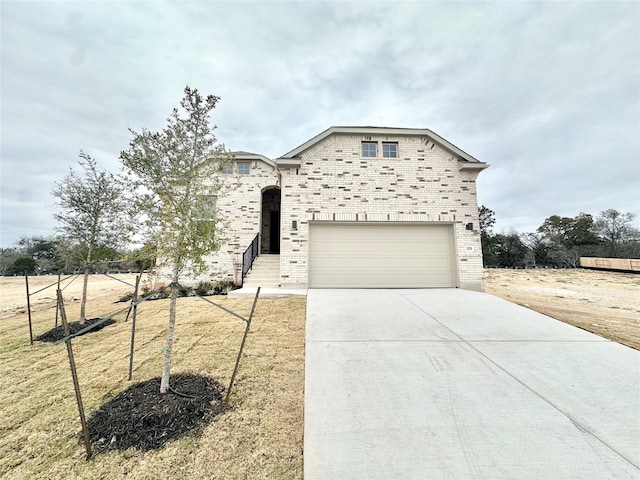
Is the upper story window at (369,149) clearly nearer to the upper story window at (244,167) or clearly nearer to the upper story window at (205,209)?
the upper story window at (244,167)

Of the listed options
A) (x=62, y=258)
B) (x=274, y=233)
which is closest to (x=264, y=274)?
(x=274, y=233)

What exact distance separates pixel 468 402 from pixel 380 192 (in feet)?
23.8

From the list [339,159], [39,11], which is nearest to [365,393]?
[339,159]

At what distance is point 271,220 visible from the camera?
45.6ft

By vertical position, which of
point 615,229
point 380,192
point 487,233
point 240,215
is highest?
point 615,229

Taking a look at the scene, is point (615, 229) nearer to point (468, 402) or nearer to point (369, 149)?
point (369, 149)

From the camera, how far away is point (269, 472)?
1.92 metres

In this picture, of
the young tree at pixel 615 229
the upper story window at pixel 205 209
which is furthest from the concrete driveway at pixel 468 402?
the young tree at pixel 615 229

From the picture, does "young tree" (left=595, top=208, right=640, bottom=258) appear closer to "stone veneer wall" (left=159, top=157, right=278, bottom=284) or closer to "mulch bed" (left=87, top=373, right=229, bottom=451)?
"stone veneer wall" (left=159, top=157, right=278, bottom=284)

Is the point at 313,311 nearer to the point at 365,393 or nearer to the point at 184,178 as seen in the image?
the point at 365,393

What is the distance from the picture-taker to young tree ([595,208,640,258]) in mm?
27688

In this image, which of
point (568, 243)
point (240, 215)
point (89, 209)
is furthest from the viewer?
point (568, 243)

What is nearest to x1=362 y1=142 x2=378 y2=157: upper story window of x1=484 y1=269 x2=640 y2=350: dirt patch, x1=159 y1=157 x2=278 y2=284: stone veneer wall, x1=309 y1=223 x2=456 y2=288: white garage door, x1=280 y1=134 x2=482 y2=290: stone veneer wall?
x1=280 y1=134 x2=482 y2=290: stone veneer wall

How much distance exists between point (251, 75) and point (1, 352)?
1277 centimetres
